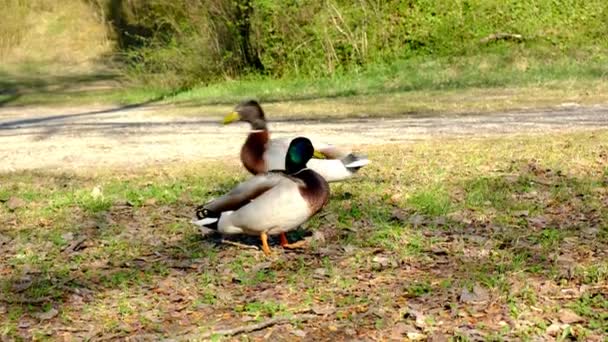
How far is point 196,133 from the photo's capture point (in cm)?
1297

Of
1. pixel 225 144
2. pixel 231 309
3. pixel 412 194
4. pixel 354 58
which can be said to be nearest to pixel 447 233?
pixel 412 194

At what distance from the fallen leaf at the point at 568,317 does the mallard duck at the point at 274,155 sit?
2225mm

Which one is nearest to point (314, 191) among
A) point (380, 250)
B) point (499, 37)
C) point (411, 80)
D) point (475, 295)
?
point (380, 250)

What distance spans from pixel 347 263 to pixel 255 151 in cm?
188

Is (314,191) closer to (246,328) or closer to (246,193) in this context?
(246,193)

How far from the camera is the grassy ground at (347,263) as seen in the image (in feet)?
15.8

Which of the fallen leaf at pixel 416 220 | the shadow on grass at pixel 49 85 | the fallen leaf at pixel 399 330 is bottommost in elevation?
the shadow on grass at pixel 49 85

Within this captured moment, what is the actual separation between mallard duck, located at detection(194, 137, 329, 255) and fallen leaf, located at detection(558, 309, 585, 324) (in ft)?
4.46

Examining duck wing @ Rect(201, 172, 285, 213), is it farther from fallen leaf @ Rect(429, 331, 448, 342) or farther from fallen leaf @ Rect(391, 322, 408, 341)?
fallen leaf @ Rect(429, 331, 448, 342)

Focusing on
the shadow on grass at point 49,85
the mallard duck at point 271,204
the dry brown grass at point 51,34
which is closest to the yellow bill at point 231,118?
the mallard duck at point 271,204

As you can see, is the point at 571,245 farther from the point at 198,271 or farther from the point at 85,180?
the point at 85,180

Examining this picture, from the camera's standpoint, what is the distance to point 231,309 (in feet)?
16.5

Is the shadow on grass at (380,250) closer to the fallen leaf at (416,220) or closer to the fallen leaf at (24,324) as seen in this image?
the fallen leaf at (416,220)

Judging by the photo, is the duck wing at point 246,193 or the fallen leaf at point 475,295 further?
the duck wing at point 246,193
